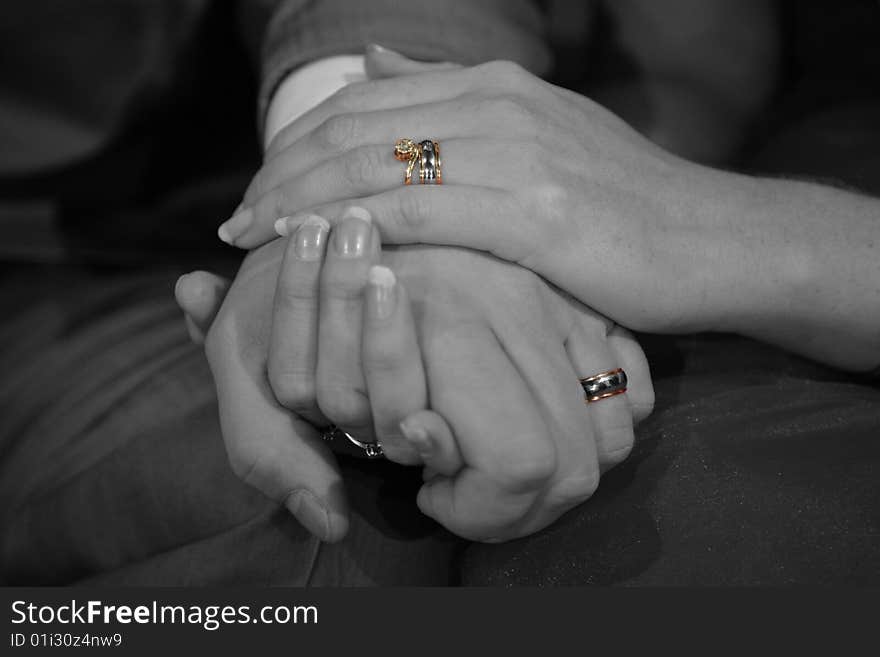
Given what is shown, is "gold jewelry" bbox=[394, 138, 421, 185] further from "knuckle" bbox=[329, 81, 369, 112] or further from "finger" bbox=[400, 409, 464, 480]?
"finger" bbox=[400, 409, 464, 480]

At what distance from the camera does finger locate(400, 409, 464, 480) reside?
0.53 m

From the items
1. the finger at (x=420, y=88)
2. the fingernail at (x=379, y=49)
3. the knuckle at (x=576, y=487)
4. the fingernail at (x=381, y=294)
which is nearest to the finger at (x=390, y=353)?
the fingernail at (x=381, y=294)

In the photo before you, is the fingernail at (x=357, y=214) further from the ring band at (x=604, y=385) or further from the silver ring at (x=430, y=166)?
the ring band at (x=604, y=385)

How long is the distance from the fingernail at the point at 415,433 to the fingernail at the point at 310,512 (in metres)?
0.11

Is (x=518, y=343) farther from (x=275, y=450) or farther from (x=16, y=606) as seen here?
(x=16, y=606)

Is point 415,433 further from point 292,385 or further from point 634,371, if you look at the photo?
point 634,371

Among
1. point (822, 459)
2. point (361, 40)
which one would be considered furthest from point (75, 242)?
point (822, 459)

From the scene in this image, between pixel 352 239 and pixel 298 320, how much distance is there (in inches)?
3.1

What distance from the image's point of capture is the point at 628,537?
0.59 metres

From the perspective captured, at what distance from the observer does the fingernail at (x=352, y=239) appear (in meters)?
0.55

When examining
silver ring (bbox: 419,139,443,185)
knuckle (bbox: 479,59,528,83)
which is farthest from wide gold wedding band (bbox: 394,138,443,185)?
knuckle (bbox: 479,59,528,83)

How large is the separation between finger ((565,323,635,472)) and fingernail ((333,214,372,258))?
192 millimetres

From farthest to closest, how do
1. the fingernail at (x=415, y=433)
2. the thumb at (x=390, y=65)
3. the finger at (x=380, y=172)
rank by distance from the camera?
the thumb at (x=390, y=65), the finger at (x=380, y=172), the fingernail at (x=415, y=433)

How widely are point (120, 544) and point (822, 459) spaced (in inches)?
23.6
